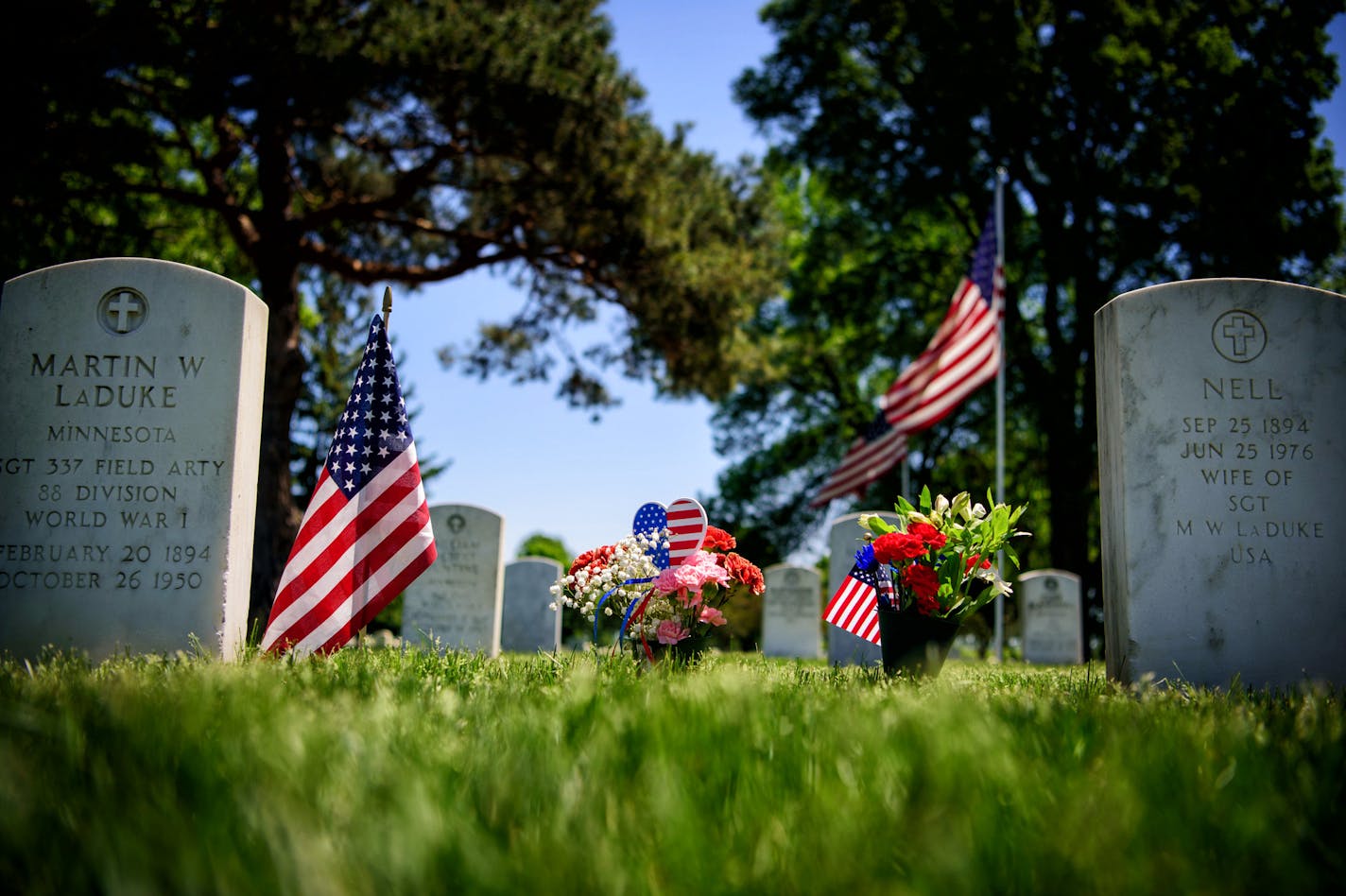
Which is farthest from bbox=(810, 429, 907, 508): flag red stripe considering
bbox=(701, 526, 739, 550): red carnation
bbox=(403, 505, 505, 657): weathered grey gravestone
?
bbox=(701, 526, 739, 550): red carnation

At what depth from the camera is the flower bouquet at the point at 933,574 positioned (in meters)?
4.96

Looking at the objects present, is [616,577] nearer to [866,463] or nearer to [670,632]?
[670,632]

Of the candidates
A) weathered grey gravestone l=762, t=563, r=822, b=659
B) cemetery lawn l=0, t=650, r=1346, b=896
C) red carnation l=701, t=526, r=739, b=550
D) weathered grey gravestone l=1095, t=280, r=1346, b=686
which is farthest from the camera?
weathered grey gravestone l=762, t=563, r=822, b=659

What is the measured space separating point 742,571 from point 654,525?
2.03ft

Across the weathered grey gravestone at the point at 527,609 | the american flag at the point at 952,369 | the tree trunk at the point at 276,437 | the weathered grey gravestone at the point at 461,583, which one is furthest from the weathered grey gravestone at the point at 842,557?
the tree trunk at the point at 276,437

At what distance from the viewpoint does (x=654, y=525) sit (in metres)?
5.58

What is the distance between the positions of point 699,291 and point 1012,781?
37.2 feet

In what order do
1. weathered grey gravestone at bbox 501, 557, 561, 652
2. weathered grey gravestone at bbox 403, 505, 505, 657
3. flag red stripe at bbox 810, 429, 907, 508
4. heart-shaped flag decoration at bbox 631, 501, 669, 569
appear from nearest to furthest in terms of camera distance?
heart-shaped flag decoration at bbox 631, 501, 669, 569 < weathered grey gravestone at bbox 403, 505, 505, 657 < flag red stripe at bbox 810, 429, 907, 508 < weathered grey gravestone at bbox 501, 557, 561, 652

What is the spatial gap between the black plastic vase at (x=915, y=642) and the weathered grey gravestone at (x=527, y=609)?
9.53 m

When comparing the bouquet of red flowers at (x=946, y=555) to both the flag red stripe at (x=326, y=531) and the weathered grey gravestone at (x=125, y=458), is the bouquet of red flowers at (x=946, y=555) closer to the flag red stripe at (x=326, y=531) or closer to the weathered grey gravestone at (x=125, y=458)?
the flag red stripe at (x=326, y=531)

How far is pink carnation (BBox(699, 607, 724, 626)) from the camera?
5166mm

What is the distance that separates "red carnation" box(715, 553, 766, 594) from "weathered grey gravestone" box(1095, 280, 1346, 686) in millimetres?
1991

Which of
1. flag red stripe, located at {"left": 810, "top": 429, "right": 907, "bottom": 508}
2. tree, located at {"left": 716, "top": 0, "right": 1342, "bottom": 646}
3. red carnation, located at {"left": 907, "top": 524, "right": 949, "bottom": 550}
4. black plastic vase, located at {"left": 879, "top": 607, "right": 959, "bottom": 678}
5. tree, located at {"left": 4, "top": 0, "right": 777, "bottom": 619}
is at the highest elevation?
tree, located at {"left": 716, "top": 0, "right": 1342, "bottom": 646}

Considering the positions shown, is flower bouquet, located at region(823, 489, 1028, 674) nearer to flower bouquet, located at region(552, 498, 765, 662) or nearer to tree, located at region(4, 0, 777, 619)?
flower bouquet, located at region(552, 498, 765, 662)
